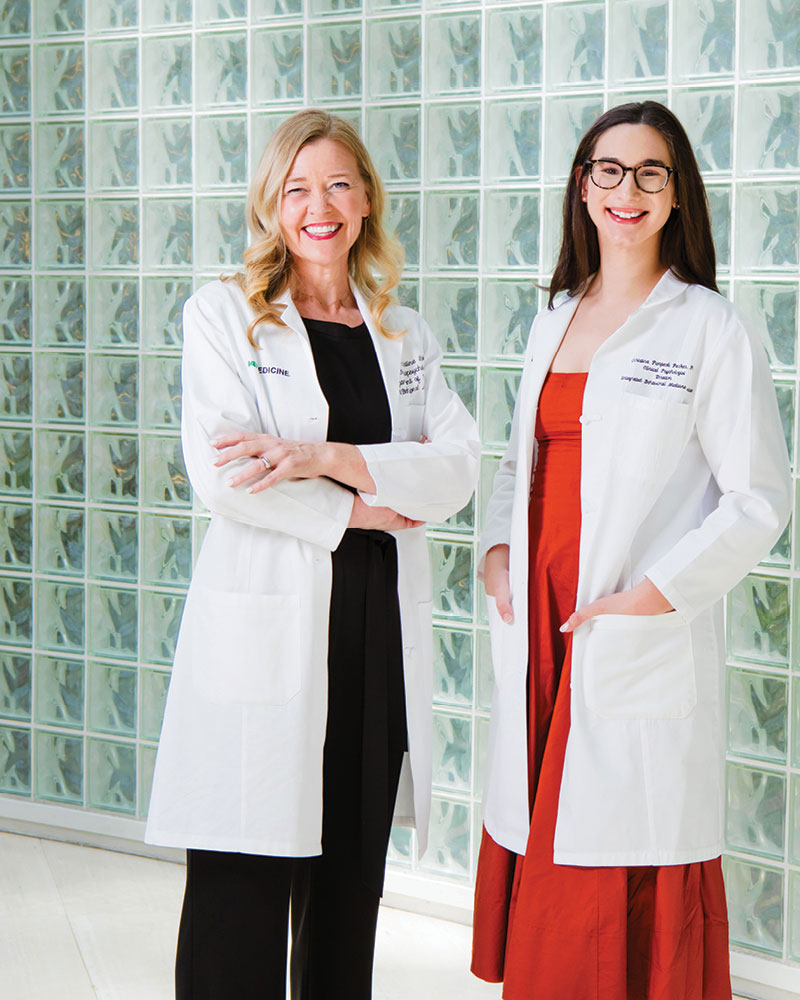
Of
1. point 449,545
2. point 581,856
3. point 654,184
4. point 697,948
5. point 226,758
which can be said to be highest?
point 654,184

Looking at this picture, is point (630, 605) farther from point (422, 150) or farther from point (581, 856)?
point (422, 150)

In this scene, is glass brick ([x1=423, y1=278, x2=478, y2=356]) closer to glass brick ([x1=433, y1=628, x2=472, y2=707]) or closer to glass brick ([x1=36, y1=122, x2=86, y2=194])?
glass brick ([x1=433, y1=628, x2=472, y2=707])

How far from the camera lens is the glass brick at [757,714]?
2730mm

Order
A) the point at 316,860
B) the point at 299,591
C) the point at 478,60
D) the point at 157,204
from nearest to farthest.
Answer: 1. the point at 299,591
2. the point at 316,860
3. the point at 478,60
4. the point at 157,204

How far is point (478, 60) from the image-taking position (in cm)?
294

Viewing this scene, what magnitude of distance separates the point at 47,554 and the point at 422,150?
156 cm

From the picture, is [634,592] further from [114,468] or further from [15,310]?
[15,310]

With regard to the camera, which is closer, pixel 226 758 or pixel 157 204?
pixel 226 758

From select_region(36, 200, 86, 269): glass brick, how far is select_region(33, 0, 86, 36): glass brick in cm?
47

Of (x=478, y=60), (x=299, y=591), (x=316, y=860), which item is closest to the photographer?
(x=299, y=591)

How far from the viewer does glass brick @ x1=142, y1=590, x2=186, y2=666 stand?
342 centimetres

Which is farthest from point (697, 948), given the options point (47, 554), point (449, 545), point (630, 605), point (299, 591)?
point (47, 554)

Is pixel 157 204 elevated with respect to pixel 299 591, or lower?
elevated

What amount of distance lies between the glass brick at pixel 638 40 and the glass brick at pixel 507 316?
1.73 ft
